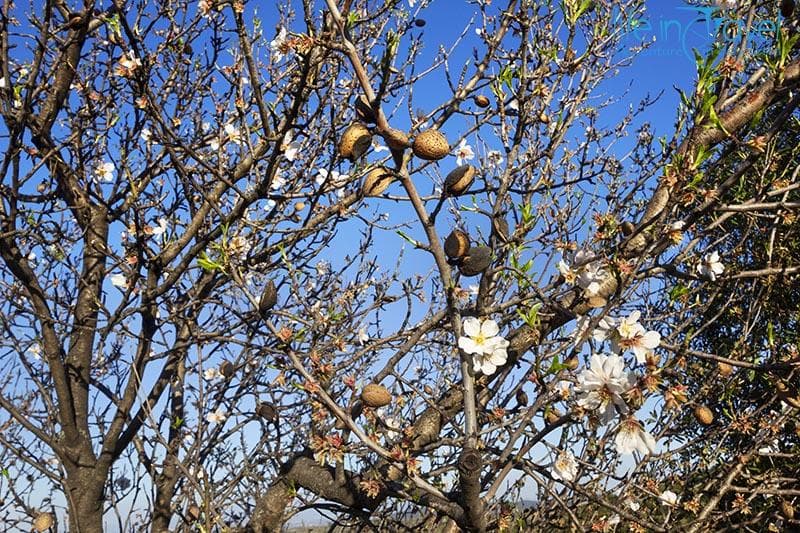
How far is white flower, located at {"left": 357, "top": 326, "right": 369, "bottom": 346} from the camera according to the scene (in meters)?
3.73

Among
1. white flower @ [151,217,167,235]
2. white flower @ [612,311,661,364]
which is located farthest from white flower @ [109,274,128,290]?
white flower @ [612,311,661,364]

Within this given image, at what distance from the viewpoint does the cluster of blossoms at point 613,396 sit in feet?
4.59

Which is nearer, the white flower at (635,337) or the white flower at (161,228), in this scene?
the white flower at (635,337)

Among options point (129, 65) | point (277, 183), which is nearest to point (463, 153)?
point (277, 183)

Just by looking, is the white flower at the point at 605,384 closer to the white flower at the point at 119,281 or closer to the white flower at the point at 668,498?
the white flower at the point at 668,498

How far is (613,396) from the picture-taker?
143 centimetres

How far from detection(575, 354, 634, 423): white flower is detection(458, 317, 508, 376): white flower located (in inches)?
8.3

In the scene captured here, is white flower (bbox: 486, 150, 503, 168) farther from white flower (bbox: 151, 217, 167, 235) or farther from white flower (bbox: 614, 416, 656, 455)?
white flower (bbox: 614, 416, 656, 455)

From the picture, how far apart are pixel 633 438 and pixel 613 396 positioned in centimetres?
11

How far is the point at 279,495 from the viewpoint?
2551 mm

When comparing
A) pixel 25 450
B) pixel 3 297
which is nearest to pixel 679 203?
pixel 25 450

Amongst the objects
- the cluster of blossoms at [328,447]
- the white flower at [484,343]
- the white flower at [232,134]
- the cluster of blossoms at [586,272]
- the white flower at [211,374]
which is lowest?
the cluster of blossoms at [328,447]

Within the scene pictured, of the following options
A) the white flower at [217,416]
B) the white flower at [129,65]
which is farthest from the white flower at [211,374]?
the white flower at [129,65]

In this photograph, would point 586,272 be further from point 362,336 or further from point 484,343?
point 362,336
